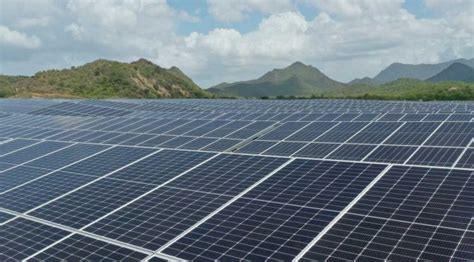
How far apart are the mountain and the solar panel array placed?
8501 cm

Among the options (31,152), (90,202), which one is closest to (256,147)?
(90,202)

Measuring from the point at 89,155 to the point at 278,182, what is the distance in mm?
11580

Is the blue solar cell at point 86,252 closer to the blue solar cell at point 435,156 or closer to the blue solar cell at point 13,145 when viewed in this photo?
the blue solar cell at point 435,156

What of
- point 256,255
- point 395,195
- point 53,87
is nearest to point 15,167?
point 256,255

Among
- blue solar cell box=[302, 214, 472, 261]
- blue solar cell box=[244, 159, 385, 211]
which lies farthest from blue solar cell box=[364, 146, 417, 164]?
blue solar cell box=[302, 214, 472, 261]

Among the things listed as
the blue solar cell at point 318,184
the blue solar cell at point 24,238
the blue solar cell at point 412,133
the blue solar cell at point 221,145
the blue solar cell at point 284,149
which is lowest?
the blue solar cell at point 24,238

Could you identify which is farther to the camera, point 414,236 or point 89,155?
point 89,155

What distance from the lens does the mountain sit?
113 m

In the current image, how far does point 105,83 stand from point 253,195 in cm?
11193

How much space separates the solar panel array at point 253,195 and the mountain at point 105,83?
85011 mm

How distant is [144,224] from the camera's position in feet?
46.8

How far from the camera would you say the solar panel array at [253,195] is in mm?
11930

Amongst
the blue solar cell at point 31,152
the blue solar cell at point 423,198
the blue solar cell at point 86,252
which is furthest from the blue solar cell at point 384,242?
the blue solar cell at point 31,152

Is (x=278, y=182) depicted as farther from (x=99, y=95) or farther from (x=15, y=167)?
(x=99, y=95)
